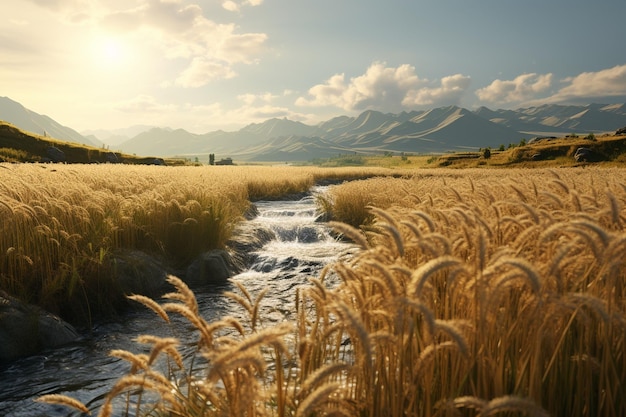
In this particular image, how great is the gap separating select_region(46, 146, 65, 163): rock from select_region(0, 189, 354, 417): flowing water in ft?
135

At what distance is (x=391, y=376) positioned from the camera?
2.46 meters

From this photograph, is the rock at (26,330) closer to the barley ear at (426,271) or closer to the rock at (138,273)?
the rock at (138,273)

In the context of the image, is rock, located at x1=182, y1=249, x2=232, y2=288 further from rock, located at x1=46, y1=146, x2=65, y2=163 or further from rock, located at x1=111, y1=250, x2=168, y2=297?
rock, located at x1=46, y1=146, x2=65, y2=163

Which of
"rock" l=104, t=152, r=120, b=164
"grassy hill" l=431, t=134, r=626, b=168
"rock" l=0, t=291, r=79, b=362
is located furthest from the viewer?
"grassy hill" l=431, t=134, r=626, b=168

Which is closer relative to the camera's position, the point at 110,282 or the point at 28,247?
the point at 28,247

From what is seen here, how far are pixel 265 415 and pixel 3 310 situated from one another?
5549 mm

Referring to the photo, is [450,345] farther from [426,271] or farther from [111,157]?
[111,157]

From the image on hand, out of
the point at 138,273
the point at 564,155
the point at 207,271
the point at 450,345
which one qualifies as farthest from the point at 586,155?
the point at 450,345

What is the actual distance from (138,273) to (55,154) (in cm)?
4415

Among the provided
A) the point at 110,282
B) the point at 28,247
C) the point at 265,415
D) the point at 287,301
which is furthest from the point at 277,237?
the point at 265,415

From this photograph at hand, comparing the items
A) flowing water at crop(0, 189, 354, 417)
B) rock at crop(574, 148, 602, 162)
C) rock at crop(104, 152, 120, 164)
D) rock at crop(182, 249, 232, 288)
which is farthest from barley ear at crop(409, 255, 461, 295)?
rock at crop(574, 148, 602, 162)

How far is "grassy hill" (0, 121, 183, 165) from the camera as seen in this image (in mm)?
45094

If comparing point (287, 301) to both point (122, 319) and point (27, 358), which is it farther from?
point (27, 358)

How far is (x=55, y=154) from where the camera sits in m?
45.8
